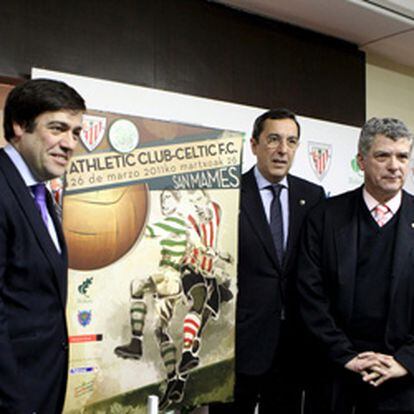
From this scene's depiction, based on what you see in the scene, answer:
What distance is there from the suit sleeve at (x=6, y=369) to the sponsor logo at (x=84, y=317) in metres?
0.60

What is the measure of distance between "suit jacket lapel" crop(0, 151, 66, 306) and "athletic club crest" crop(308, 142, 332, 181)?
2.58 meters

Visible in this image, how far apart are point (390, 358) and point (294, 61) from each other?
2.39 meters

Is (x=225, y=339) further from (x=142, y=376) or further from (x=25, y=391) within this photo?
(x=25, y=391)

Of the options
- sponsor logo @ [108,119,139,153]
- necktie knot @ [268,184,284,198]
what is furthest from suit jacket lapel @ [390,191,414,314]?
sponsor logo @ [108,119,139,153]

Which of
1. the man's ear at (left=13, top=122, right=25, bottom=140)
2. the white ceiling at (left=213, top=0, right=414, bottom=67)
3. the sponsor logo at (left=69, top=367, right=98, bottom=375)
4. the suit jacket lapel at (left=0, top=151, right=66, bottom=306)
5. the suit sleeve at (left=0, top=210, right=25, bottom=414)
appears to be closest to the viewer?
the suit sleeve at (left=0, top=210, right=25, bottom=414)

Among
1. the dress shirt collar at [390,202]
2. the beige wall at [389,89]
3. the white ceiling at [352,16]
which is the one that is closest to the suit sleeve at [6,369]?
the dress shirt collar at [390,202]

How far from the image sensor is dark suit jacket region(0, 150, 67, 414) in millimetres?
1558

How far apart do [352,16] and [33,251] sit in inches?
117

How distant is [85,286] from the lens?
2.20m

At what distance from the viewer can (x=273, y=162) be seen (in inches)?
103

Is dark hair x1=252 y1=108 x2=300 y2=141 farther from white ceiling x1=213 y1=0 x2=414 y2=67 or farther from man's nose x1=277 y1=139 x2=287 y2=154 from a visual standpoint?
white ceiling x1=213 y1=0 x2=414 y2=67

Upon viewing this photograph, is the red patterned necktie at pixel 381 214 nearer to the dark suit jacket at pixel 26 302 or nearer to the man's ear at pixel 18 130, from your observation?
the dark suit jacket at pixel 26 302

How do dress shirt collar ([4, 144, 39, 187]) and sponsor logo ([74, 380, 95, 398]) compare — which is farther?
sponsor logo ([74, 380, 95, 398])

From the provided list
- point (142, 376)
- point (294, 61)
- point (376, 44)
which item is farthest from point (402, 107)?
point (142, 376)
